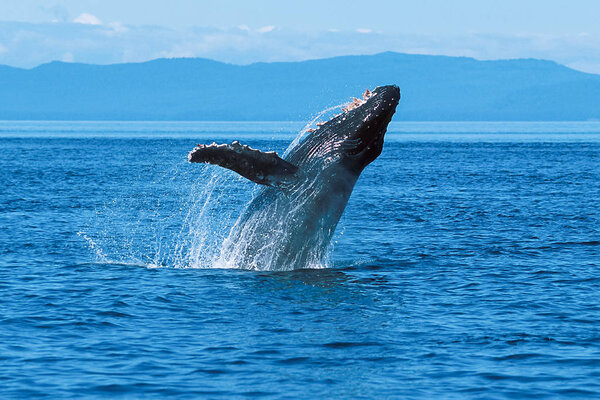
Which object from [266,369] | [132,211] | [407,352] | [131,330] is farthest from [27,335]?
[132,211]

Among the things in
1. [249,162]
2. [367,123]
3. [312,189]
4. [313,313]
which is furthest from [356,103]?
[313,313]

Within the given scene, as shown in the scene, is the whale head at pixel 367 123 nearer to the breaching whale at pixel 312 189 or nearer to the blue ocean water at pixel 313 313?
the breaching whale at pixel 312 189

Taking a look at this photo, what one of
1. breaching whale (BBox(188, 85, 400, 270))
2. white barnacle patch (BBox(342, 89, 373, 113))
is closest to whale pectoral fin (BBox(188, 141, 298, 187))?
breaching whale (BBox(188, 85, 400, 270))

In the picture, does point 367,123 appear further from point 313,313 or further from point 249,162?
point 313,313

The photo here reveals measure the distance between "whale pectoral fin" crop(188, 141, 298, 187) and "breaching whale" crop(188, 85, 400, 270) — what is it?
0.08ft

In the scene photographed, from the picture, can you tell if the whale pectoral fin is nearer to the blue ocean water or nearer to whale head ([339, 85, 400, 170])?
whale head ([339, 85, 400, 170])

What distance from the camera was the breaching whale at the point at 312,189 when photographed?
57.7 ft

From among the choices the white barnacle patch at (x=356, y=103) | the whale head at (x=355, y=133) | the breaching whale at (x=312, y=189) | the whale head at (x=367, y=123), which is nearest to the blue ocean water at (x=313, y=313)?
the breaching whale at (x=312, y=189)

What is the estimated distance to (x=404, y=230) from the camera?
27.0 metres

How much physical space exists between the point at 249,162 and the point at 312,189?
1501mm

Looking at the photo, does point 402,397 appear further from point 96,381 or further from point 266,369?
point 96,381

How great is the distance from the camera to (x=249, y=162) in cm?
1673

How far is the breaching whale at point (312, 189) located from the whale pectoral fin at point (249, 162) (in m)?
0.02

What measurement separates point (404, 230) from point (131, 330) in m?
14.3
